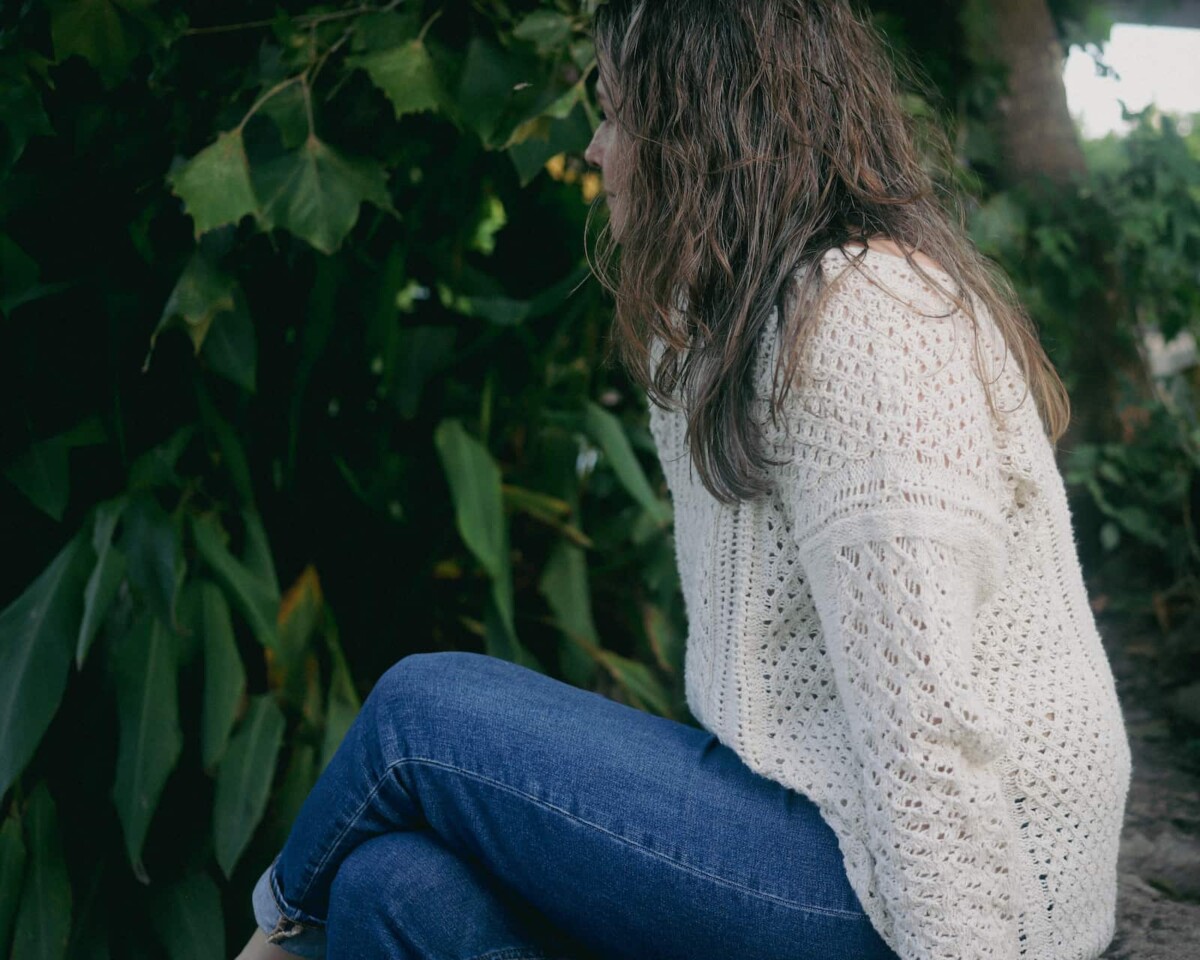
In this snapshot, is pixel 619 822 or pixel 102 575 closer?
pixel 619 822

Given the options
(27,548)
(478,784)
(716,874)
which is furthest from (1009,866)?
(27,548)

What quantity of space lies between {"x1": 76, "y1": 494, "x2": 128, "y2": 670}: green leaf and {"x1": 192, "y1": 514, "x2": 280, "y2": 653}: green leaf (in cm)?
11

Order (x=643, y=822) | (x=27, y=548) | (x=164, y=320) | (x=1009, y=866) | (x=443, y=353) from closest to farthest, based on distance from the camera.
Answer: (x=1009, y=866)
(x=643, y=822)
(x=164, y=320)
(x=27, y=548)
(x=443, y=353)

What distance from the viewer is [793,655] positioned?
3.42 feet

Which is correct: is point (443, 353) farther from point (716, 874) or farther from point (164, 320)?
point (716, 874)

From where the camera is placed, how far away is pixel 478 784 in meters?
1.06

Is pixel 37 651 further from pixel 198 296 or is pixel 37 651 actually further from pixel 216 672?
pixel 198 296

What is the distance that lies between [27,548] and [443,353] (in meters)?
0.69

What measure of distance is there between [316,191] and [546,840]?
0.83 metres

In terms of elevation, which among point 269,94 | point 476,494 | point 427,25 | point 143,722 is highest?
point 427,25

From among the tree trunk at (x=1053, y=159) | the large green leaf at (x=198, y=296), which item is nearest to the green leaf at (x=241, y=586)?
the large green leaf at (x=198, y=296)

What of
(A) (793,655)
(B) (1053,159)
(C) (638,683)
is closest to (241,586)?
(C) (638,683)

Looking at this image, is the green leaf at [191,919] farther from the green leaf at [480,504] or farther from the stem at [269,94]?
the stem at [269,94]

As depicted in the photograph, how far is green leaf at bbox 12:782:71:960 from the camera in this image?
1.54 meters
